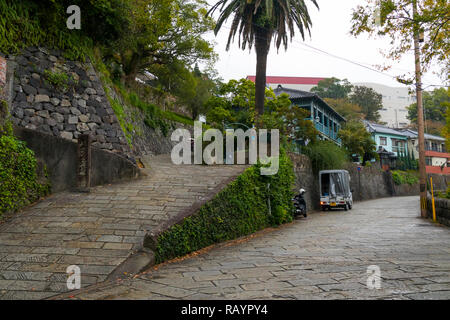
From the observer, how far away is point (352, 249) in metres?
7.04

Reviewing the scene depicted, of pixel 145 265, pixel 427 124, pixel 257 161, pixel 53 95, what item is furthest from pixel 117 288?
pixel 427 124

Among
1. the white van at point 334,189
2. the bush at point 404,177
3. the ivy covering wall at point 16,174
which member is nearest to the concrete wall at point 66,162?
the ivy covering wall at point 16,174

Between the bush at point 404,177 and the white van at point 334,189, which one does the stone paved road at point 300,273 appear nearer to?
the white van at point 334,189

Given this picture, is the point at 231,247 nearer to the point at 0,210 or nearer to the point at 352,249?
the point at 352,249

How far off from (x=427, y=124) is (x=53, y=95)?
52.8 meters

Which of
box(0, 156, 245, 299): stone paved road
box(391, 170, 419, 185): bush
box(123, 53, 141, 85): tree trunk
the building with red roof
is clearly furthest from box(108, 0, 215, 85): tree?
the building with red roof

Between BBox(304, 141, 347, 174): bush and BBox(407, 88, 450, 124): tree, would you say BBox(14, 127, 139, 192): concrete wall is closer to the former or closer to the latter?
BBox(304, 141, 347, 174): bush

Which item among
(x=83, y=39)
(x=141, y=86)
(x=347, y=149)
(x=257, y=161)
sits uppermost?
(x=141, y=86)

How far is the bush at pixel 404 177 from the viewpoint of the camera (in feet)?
121

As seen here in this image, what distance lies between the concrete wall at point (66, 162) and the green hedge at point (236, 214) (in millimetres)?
3937

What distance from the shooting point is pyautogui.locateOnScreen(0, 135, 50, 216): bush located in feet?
24.9

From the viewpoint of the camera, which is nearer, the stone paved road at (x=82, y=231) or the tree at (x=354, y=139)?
the stone paved road at (x=82, y=231)

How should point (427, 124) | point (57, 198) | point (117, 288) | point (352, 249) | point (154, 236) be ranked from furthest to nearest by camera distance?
1. point (427, 124)
2. point (57, 198)
3. point (352, 249)
4. point (154, 236)
5. point (117, 288)

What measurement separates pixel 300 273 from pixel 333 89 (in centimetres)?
5091
